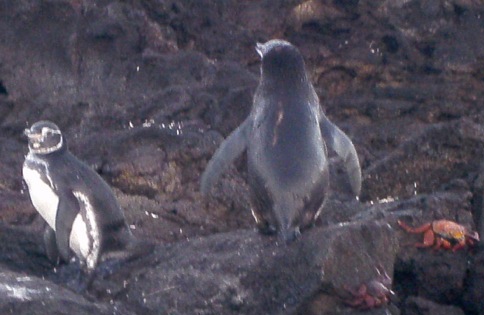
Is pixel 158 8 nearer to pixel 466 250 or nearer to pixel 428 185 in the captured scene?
pixel 428 185

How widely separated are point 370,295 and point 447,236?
89cm

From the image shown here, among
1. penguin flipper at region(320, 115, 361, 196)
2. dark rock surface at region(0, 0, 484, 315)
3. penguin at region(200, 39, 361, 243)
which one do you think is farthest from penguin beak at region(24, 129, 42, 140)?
penguin flipper at region(320, 115, 361, 196)

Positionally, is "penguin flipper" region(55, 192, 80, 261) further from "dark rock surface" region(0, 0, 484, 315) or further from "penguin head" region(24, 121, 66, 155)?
"penguin head" region(24, 121, 66, 155)

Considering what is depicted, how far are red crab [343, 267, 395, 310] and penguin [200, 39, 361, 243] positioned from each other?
558 mm

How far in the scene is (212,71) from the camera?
30.2 ft

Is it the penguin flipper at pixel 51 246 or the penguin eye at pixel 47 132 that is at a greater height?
the penguin eye at pixel 47 132

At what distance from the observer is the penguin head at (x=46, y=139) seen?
7.03 meters

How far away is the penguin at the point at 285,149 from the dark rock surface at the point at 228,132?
0.23 metres

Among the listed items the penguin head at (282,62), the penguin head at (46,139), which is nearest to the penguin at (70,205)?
the penguin head at (46,139)

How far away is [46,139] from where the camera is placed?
7027 millimetres

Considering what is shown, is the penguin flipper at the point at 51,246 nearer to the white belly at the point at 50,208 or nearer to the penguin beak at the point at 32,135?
the white belly at the point at 50,208

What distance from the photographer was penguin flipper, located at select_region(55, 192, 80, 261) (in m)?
6.71

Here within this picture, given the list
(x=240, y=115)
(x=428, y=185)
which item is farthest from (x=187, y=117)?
(x=428, y=185)

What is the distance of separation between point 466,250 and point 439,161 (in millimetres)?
Result: 2036
